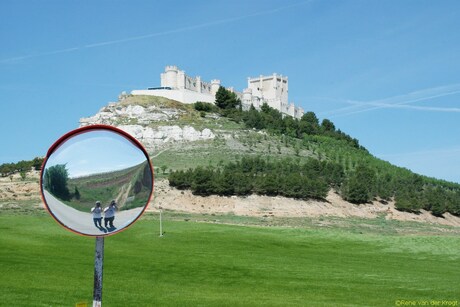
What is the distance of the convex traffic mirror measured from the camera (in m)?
5.57

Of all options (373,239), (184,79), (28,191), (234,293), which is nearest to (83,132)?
(234,293)

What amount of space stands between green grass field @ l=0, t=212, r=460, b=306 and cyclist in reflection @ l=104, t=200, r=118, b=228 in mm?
7494

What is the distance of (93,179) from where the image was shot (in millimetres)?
5656

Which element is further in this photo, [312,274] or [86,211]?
[312,274]

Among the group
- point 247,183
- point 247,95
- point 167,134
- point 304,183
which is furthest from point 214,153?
point 247,95

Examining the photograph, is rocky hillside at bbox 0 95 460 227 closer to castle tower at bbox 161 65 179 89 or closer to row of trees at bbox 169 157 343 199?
row of trees at bbox 169 157 343 199

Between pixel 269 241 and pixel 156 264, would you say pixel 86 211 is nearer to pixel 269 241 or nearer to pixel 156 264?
pixel 156 264

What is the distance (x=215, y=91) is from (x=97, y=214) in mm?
129909

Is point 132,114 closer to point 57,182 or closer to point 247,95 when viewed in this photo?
point 247,95

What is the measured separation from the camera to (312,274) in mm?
20453

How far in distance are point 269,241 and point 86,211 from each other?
92.0 ft

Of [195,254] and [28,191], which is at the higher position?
[28,191]

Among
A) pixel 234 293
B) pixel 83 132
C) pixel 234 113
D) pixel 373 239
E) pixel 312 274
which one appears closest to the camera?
pixel 83 132

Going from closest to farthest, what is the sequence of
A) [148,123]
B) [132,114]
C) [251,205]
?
[251,205]
[148,123]
[132,114]
